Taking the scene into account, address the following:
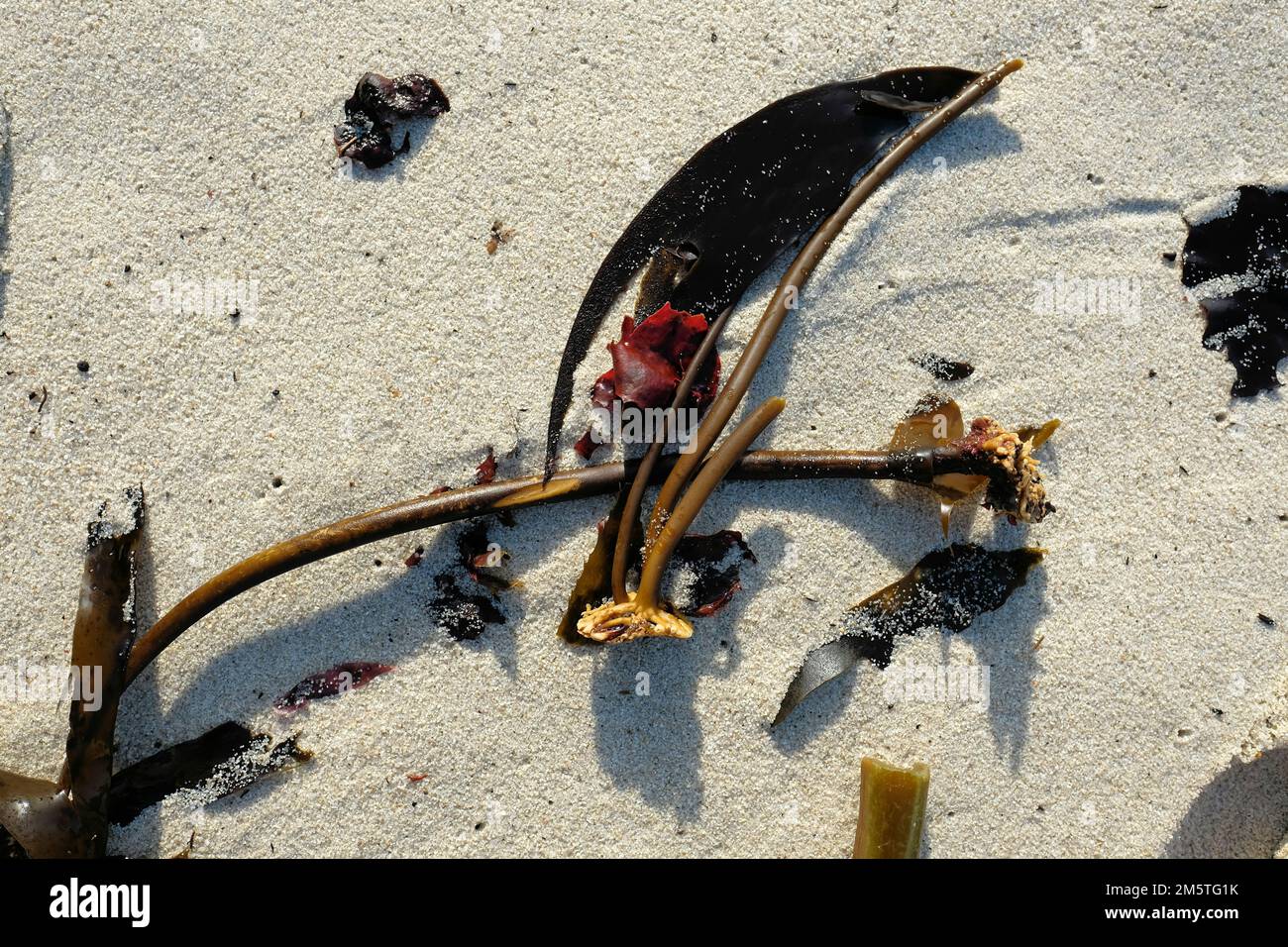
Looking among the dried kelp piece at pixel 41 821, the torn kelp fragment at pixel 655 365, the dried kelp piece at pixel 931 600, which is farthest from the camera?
the dried kelp piece at pixel 931 600

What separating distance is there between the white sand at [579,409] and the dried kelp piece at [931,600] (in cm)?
6

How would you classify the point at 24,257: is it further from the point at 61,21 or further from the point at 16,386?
the point at 61,21

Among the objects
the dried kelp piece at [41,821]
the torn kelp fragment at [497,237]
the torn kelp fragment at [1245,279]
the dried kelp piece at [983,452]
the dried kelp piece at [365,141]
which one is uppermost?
the dried kelp piece at [365,141]

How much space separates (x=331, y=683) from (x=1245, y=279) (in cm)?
301

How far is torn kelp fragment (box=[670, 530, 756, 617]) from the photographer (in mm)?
2549

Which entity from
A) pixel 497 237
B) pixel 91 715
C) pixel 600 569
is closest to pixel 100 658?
pixel 91 715

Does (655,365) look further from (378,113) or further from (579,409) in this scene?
(378,113)

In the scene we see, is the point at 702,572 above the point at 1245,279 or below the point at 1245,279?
below

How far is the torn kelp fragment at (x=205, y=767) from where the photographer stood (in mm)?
2498

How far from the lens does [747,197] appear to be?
258 centimetres

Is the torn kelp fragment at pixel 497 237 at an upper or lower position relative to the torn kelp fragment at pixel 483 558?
upper

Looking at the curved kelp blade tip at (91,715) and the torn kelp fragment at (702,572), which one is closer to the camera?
the curved kelp blade tip at (91,715)

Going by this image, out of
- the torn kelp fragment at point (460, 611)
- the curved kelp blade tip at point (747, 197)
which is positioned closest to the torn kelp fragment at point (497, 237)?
the curved kelp blade tip at point (747, 197)

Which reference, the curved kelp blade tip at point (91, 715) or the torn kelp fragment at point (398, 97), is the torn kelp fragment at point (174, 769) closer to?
the curved kelp blade tip at point (91, 715)
